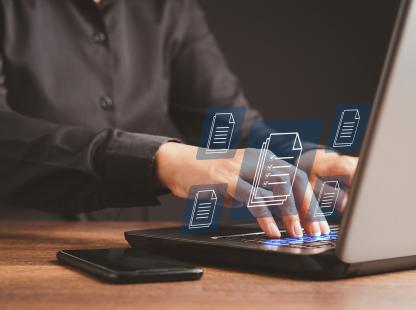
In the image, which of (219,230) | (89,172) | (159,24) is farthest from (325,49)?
(219,230)

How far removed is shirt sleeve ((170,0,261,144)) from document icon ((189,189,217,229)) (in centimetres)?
92

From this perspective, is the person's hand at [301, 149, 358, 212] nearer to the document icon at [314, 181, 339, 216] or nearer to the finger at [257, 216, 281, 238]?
the document icon at [314, 181, 339, 216]

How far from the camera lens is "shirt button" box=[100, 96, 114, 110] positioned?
1593 millimetres

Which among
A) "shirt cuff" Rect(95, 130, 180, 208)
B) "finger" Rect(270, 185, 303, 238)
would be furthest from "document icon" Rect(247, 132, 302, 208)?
"shirt cuff" Rect(95, 130, 180, 208)

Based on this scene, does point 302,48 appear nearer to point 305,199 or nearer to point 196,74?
point 196,74

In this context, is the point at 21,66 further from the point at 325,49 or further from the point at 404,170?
the point at 325,49

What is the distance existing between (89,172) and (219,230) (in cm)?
34

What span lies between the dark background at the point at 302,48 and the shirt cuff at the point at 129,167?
54.9 inches

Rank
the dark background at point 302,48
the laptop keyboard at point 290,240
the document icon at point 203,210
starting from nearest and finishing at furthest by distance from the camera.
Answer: the laptop keyboard at point 290,240
the document icon at point 203,210
the dark background at point 302,48

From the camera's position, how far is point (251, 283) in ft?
2.24

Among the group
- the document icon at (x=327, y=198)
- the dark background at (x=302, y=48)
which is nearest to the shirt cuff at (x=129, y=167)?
the document icon at (x=327, y=198)

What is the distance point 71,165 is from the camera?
116 centimetres

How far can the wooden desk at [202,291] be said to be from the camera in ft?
1.93

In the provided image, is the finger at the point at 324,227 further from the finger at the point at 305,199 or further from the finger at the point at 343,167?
the finger at the point at 343,167
